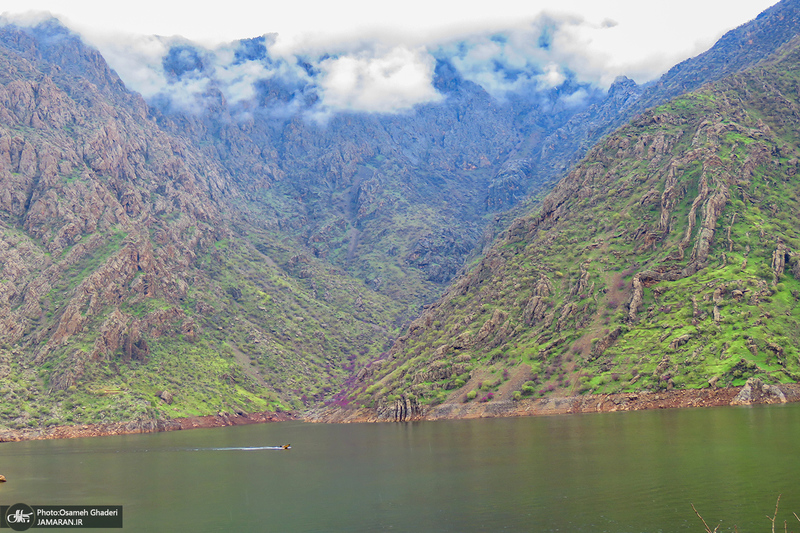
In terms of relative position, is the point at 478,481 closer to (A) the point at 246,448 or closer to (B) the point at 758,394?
(A) the point at 246,448

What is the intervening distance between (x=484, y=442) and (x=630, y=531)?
254 ft

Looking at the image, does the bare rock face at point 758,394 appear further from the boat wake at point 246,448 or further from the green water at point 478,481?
the boat wake at point 246,448

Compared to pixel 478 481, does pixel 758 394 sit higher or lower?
lower

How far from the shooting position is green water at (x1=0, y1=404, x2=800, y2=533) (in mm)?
65000

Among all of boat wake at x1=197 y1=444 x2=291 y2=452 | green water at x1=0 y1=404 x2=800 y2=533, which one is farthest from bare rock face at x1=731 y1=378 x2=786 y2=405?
boat wake at x1=197 y1=444 x2=291 y2=452

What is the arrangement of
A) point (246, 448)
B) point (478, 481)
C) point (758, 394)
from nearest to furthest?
point (478, 481) < point (246, 448) < point (758, 394)

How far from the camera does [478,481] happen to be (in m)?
86.9

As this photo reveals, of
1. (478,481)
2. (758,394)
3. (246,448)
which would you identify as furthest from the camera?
(758,394)

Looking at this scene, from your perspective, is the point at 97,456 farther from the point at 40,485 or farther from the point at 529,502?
the point at 529,502

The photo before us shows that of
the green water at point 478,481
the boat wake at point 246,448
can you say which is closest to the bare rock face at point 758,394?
the green water at point 478,481

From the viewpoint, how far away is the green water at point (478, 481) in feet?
213

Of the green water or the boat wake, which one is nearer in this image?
the green water

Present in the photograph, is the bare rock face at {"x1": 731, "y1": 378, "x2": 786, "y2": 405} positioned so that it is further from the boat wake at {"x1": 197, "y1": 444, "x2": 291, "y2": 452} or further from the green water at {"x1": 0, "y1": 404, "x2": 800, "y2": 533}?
the boat wake at {"x1": 197, "y1": 444, "x2": 291, "y2": 452}

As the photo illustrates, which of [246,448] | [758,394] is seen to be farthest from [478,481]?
[758,394]
